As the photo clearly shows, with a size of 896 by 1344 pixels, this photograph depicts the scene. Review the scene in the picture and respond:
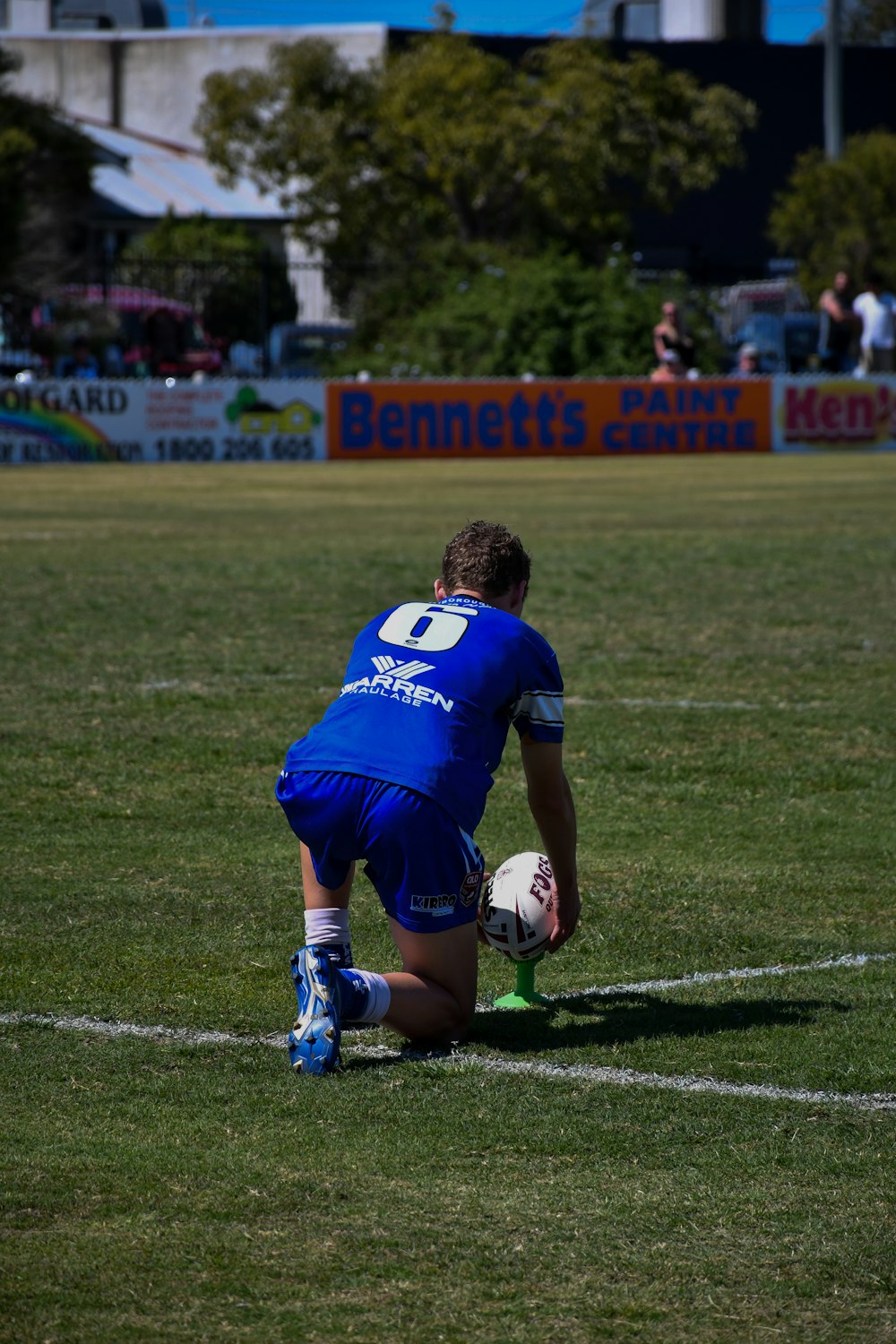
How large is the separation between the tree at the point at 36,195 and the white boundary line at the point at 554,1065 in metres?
34.2

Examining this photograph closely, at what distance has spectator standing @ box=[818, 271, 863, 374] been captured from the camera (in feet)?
102

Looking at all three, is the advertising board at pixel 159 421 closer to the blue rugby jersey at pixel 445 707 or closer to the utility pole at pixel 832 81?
the blue rugby jersey at pixel 445 707

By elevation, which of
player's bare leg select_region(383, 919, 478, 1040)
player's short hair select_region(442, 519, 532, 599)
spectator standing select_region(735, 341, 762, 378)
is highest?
spectator standing select_region(735, 341, 762, 378)

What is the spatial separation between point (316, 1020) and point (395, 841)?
0.47 m

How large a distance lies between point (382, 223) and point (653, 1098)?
1740 inches

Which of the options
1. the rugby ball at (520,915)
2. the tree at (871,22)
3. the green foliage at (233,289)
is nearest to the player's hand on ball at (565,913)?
the rugby ball at (520,915)

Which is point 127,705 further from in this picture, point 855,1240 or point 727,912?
point 855,1240

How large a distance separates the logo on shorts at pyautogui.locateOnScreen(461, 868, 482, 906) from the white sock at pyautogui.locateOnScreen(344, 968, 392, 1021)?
0.29 metres

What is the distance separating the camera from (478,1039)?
455cm

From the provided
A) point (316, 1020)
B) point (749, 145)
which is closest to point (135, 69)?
point (749, 145)

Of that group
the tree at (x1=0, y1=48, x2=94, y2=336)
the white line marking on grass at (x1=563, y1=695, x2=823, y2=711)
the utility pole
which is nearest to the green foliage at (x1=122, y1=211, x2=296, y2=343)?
the tree at (x1=0, y1=48, x2=94, y2=336)

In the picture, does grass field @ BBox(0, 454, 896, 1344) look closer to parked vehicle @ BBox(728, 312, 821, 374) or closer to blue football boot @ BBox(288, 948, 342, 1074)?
blue football boot @ BBox(288, 948, 342, 1074)

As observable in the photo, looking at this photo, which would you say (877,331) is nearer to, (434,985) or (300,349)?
(300,349)

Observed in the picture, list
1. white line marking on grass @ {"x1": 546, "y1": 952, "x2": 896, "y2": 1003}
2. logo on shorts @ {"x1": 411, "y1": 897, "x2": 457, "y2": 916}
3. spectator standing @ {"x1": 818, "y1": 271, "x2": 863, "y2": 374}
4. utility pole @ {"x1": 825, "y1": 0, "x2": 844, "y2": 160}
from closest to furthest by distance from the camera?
1. logo on shorts @ {"x1": 411, "y1": 897, "x2": 457, "y2": 916}
2. white line marking on grass @ {"x1": 546, "y1": 952, "x2": 896, "y2": 1003}
3. spectator standing @ {"x1": 818, "y1": 271, "x2": 863, "y2": 374}
4. utility pole @ {"x1": 825, "y1": 0, "x2": 844, "y2": 160}
